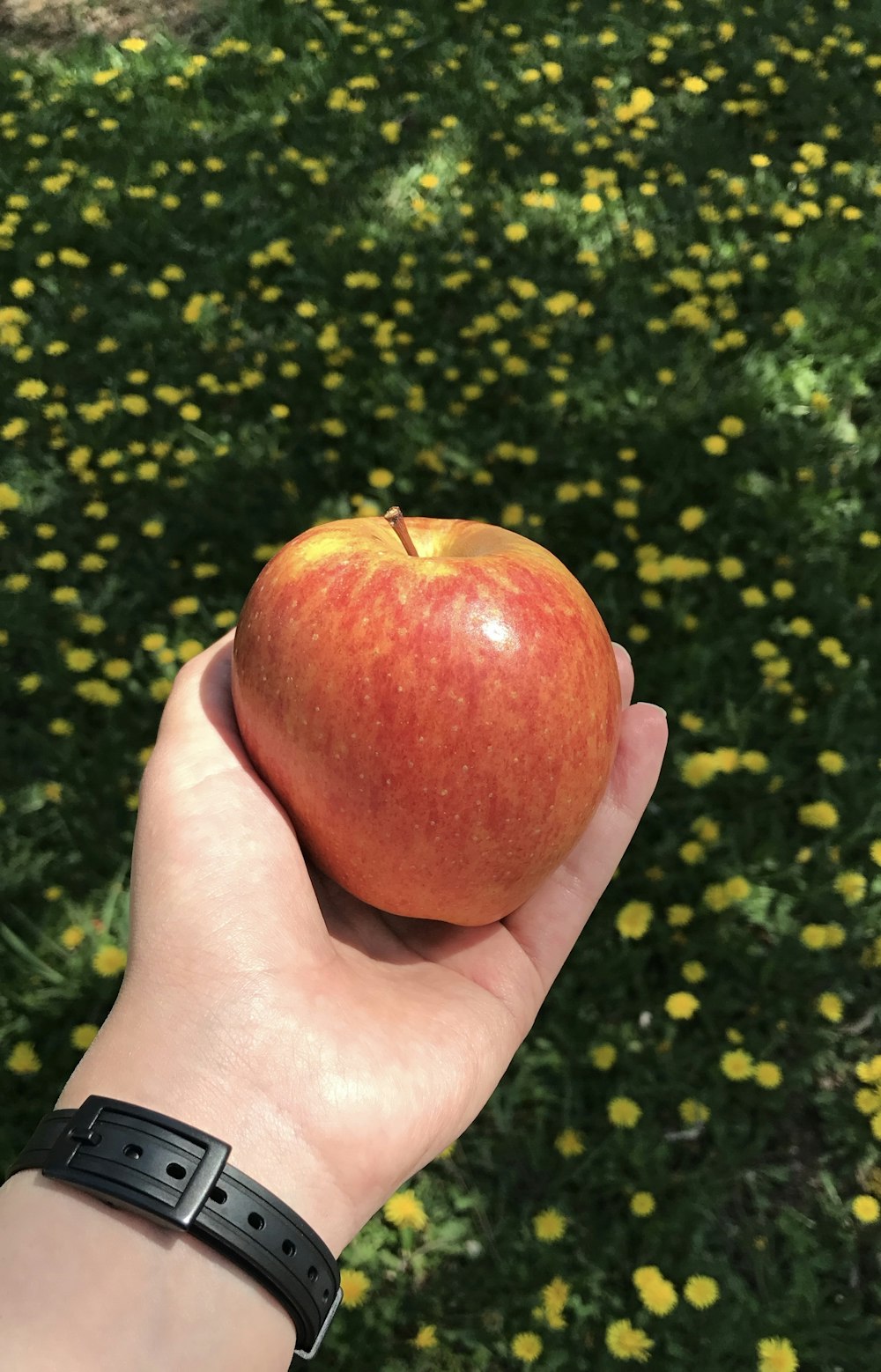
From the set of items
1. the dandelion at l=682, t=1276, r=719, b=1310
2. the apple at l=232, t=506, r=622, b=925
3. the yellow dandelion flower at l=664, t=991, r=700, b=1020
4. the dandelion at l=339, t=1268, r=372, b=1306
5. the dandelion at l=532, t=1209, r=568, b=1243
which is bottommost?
the dandelion at l=682, t=1276, r=719, b=1310

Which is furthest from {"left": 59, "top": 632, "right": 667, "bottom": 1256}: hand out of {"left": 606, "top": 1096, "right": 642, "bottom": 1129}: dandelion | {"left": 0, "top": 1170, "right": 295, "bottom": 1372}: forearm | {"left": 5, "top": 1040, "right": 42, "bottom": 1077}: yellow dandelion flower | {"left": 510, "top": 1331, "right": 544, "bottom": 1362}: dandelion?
{"left": 5, "top": 1040, "right": 42, "bottom": 1077}: yellow dandelion flower

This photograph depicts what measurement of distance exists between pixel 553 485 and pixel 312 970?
2.15 metres

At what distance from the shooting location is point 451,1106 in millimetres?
1597

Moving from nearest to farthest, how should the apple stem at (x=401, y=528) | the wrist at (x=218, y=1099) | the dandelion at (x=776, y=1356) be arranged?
the wrist at (x=218, y=1099) < the apple stem at (x=401, y=528) < the dandelion at (x=776, y=1356)

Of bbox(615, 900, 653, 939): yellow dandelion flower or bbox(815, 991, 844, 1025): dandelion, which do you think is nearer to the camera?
bbox(815, 991, 844, 1025): dandelion

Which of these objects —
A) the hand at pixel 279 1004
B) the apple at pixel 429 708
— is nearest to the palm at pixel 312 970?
the hand at pixel 279 1004

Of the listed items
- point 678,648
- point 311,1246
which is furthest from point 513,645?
point 678,648

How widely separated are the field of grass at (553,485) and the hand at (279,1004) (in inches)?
24.3

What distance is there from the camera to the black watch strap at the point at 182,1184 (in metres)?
1.24

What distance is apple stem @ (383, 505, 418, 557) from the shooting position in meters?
1.62

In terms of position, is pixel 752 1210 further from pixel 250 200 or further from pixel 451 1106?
pixel 250 200

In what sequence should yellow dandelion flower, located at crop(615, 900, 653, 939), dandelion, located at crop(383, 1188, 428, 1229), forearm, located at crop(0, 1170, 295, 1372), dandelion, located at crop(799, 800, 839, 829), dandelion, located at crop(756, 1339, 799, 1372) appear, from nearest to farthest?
forearm, located at crop(0, 1170, 295, 1372)
dandelion, located at crop(756, 1339, 799, 1372)
dandelion, located at crop(383, 1188, 428, 1229)
yellow dandelion flower, located at crop(615, 900, 653, 939)
dandelion, located at crop(799, 800, 839, 829)

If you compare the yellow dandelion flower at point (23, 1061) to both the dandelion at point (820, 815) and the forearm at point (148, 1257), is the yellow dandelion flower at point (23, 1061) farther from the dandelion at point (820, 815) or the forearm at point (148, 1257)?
the dandelion at point (820, 815)

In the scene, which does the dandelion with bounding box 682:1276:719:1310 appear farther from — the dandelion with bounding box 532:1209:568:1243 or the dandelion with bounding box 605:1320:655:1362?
the dandelion with bounding box 532:1209:568:1243
